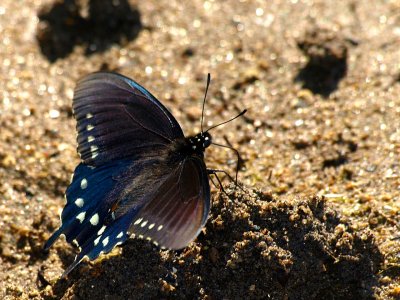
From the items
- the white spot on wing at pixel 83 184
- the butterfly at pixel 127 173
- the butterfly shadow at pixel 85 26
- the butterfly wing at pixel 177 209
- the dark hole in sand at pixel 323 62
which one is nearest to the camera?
the butterfly wing at pixel 177 209

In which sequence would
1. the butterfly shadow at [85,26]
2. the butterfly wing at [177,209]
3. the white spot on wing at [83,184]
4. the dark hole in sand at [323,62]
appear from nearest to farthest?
the butterfly wing at [177,209] < the white spot on wing at [83,184] < the dark hole in sand at [323,62] < the butterfly shadow at [85,26]

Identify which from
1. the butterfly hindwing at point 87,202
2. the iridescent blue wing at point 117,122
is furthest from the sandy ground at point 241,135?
the iridescent blue wing at point 117,122

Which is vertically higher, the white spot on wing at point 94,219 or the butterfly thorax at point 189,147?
the butterfly thorax at point 189,147

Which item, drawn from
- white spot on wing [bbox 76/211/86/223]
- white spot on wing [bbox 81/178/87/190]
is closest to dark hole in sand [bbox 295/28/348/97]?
white spot on wing [bbox 81/178/87/190]

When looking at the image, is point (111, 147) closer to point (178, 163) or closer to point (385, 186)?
point (178, 163)

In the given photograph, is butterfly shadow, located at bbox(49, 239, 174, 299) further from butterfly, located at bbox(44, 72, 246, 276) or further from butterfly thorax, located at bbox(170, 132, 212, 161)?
butterfly thorax, located at bbox(170, 132, 212, 161)

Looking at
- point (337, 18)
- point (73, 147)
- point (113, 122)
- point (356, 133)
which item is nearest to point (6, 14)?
point (73, 147)

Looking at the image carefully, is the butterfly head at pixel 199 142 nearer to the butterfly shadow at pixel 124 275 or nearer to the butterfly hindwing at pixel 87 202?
the butterfly hindwing at pixel 87 202
